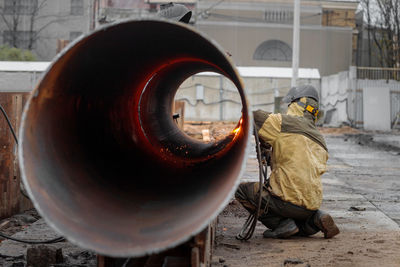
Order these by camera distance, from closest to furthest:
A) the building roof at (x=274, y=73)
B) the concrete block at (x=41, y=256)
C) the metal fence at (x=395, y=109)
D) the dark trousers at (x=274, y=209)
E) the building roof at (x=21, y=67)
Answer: the concrete block at (x=41, y=256) → the dark trousers at (x=274, y=209) → the metal fence at (x=395, y=109) → the building roof at (x=21, y=67) → the building roof at (x=274, y=73)

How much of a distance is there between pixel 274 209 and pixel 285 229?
21 centimetres

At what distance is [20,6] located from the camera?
30.2 metres

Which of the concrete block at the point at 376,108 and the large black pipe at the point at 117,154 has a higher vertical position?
the concrete block at the point at 376,108

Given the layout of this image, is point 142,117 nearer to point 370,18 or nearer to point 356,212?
point 356,212

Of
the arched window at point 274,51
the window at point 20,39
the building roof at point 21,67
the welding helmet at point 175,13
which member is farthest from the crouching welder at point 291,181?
the window at point 20,39

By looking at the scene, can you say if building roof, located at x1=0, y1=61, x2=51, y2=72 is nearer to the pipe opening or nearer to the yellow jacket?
the pipe opening

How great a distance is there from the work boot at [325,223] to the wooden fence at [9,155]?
3.20 m

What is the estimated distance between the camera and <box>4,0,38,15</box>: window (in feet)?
99.1

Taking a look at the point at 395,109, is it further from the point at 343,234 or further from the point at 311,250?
the point at 311,250

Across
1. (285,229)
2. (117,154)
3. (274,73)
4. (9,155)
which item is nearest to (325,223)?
(285,229)

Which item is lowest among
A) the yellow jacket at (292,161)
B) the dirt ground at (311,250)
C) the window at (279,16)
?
the dirt ground at (311,250)

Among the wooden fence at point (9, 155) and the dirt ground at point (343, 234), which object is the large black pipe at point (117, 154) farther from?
the wooden fence at point (9, 155)

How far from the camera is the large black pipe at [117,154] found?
2.77 meters

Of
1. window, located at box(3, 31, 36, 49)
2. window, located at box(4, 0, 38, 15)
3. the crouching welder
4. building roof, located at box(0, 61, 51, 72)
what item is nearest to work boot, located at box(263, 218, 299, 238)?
the crouching welder
